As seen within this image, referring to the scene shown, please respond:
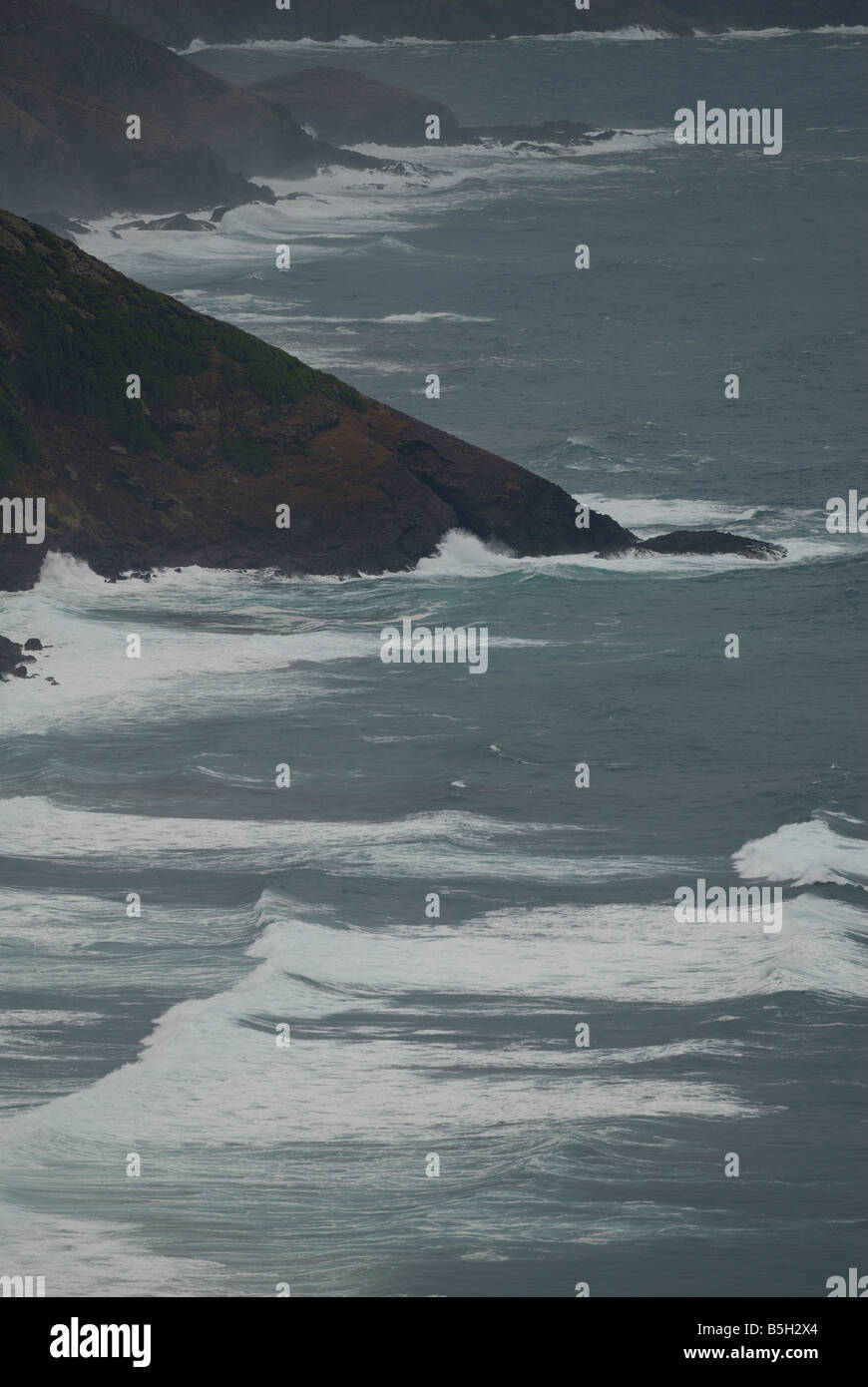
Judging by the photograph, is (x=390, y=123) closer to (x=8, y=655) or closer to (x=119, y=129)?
(x=119, y=129)

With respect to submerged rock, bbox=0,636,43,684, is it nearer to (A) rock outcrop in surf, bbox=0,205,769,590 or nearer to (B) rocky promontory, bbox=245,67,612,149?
(A) rock outcrop in surf, bbox=0,205,769,590

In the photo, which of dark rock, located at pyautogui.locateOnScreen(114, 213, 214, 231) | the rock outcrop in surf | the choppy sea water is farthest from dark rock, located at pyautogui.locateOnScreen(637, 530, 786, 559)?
dark rock, located at pyautogui.locateOnScreen(114, 213, 214, 231)

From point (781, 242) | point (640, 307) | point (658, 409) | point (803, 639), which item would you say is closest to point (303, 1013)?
point (803, 639)

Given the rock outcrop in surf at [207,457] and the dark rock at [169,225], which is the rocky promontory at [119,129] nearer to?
the dark rock at [169,225]

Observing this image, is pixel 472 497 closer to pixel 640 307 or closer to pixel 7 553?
pixel 7 553

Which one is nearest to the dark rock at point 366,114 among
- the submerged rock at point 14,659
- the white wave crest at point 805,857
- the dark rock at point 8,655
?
the submerged rock at point 14,659

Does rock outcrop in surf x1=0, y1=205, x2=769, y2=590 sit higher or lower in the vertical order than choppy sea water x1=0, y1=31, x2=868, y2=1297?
higher
